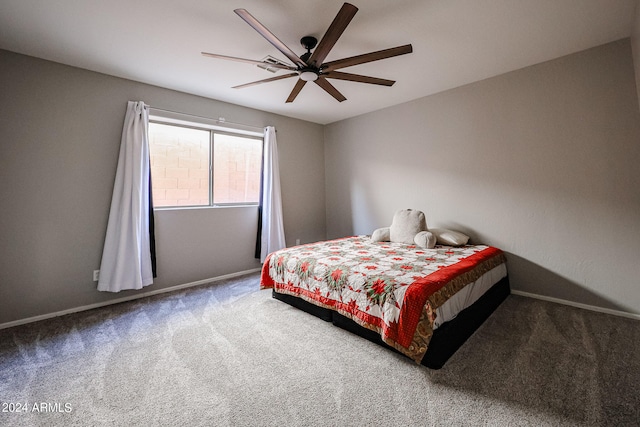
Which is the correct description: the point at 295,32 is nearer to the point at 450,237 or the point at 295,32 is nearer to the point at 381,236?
the point at 381,236

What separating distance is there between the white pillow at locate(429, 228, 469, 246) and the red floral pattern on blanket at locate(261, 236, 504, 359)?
4.5 inches

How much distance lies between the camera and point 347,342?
211cm

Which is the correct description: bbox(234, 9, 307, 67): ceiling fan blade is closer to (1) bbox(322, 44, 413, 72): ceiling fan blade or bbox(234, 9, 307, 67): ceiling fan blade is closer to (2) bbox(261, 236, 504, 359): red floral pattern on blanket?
(1) bbox(322, 44, 413, 72): ceiling fan blade

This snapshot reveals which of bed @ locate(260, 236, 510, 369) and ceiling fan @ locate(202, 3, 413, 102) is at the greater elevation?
ceiling fan @ locate(202, 3, 413, 102)

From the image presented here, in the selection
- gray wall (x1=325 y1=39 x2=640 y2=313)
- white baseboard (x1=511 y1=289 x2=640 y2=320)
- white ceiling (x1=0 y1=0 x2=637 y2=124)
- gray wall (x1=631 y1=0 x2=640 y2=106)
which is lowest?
white baseboard (x1=511 y1=289 x2=640 y2=320)

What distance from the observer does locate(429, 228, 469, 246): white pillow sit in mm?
3184

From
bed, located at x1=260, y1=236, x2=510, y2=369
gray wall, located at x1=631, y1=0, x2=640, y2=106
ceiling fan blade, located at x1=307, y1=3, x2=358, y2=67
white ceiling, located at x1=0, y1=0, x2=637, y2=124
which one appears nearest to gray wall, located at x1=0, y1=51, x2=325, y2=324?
white ceiling, located at x1=0, y1=0, x2=637, y2=124

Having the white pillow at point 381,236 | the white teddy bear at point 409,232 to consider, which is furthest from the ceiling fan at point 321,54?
the white pillow at point 381,236

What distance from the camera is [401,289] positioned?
1877mm

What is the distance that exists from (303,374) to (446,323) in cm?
104

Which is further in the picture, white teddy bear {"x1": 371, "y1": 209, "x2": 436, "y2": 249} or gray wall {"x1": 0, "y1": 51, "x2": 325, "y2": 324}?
white teddy bear {"x1": 371, "y1": 209, "x2": 436, "y2": 249}

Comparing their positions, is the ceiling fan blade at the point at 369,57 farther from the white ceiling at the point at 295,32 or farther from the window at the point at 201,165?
the window at the point at 201,165

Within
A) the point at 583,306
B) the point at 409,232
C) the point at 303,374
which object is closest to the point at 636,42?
the point at 583,306

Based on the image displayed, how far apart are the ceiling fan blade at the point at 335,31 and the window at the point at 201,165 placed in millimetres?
2317
